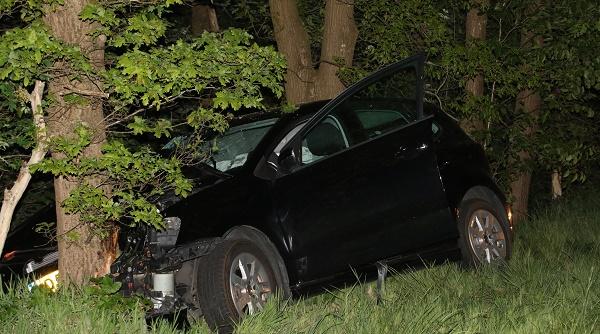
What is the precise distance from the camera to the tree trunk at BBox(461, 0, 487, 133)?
12.4 m

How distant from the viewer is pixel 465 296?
7.89m

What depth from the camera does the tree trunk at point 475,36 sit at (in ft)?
40.5

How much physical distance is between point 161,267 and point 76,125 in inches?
43.8

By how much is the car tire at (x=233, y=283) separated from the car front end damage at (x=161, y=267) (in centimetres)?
11

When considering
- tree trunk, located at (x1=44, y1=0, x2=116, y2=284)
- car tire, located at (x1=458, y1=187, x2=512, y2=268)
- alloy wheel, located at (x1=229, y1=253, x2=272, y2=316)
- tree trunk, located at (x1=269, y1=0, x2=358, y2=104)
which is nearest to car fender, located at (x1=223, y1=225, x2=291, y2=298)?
alloy wheel, located at (x1=229, y1=253, x2=272, y2=316)

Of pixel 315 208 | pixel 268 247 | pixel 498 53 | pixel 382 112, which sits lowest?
pixel 268 247

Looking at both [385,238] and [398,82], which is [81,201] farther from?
[398,82]

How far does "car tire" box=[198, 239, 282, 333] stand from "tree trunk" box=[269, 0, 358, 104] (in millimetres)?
4410

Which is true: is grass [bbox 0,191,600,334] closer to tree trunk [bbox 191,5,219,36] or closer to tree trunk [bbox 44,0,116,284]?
tree trunk [bbox 44,0,116,284]

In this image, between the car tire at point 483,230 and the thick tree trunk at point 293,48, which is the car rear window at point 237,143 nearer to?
the car tire at point 483,230

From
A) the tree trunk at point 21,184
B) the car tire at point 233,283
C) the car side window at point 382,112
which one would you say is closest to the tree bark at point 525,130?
the car side window at point 382,112

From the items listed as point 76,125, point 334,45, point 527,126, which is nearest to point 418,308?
point 76,125

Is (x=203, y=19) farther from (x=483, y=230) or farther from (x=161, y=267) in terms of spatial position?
(x=161, y=267)

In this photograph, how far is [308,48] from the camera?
38.0 ft
